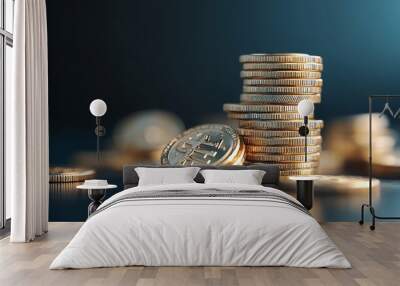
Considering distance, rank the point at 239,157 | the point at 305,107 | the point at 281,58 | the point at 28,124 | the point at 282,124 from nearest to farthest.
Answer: the point at 28,124 → the point at 305,107 → the point at 239,157 → the point at 281,58 → the point at 282,124

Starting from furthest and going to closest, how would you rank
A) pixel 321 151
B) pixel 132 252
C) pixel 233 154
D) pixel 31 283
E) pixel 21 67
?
pixel 321 151 < pixel 233 154 < pixel 21 67 < pixel 132 252 < pixel 31 283

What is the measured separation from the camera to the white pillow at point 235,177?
8062 mm

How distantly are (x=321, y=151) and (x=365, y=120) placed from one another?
2.63ft

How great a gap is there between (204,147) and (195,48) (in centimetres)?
164

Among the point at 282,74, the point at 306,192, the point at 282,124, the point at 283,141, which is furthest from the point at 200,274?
the point at 282,74

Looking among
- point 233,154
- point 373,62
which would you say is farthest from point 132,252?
point 373,62

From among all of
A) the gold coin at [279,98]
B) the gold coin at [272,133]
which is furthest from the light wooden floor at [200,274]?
the gold coin at [279,98]

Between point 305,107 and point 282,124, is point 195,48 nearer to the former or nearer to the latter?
point 282,124

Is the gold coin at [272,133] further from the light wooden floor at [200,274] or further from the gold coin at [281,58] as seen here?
the light wooden floor at [200,274]

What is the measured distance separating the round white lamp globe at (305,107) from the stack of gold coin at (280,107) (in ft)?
1.84

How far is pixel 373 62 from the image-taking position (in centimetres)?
1025

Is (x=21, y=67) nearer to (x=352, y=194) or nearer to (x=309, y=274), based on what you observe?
(x=309, y=274)

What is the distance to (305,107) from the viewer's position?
8.89 meters

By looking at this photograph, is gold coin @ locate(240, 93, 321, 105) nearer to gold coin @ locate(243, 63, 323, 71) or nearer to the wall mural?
gold coin @ locate(243, 63, 323, 71)
